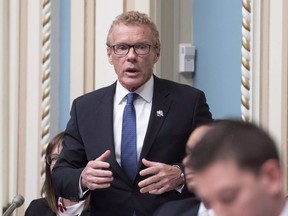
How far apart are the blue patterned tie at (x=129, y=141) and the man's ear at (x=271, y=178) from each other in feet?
4.47

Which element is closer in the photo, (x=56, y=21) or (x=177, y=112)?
(x=177, y=112)

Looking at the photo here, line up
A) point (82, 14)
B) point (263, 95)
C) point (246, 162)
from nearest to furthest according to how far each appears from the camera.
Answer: point (246, 162) → point (263, 95) → point (82, 14)

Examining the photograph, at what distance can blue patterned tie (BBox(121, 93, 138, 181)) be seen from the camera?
2504 millimetres

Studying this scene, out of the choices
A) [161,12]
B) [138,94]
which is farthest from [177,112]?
[161,12]

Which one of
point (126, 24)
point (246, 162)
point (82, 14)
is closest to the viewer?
point (246, 162)

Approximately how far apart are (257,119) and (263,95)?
0.11 metres

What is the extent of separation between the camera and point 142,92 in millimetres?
2604

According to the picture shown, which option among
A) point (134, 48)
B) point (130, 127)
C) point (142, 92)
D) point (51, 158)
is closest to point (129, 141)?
point (130, 127)

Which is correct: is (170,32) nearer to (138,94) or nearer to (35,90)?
(35,90)

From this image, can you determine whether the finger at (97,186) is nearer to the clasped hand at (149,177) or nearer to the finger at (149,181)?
the clasped hand at (149,177)

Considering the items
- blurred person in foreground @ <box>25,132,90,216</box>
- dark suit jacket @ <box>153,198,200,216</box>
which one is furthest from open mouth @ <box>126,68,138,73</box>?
dark suit jacket @ <box>153,198,200,216</box>

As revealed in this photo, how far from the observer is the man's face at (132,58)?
2543mm

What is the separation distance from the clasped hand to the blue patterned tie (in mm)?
161

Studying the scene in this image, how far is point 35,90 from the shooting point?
3645 mm
